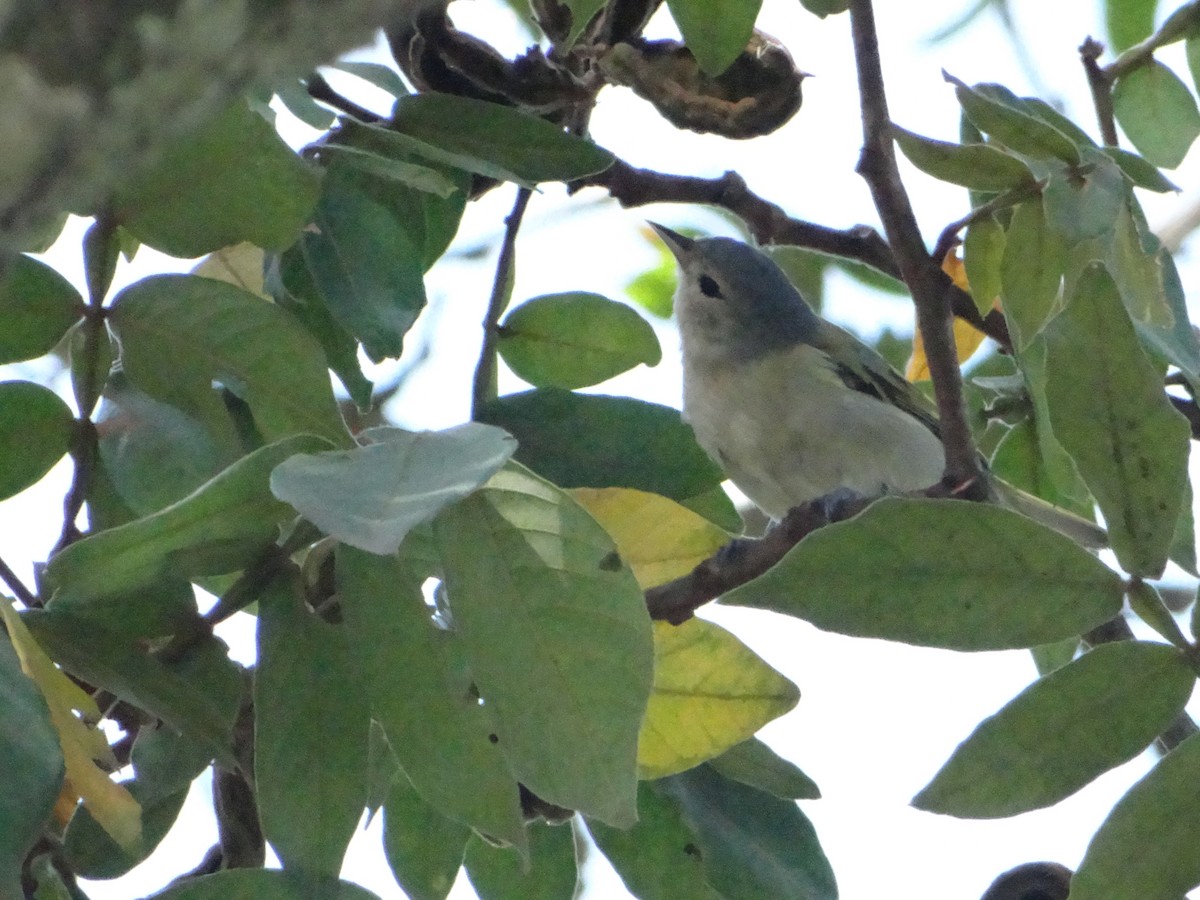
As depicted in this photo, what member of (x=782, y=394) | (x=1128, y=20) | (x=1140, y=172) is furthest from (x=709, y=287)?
(x=1140, y=172)

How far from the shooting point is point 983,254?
126 cm

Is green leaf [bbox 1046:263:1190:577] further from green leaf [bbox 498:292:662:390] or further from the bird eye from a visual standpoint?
the bird eye

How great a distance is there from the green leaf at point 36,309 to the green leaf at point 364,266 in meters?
0.18

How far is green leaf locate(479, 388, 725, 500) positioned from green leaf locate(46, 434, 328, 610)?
0.32 meters

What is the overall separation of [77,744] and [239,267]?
66 cm

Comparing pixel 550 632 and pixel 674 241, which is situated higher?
pixel 674 241

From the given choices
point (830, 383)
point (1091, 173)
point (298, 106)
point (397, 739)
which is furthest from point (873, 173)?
point (830, 383)

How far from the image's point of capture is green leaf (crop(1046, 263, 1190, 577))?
827 millimetres

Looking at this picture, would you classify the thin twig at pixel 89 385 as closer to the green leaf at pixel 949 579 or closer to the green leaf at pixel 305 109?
the green leaf at pixel 305 109

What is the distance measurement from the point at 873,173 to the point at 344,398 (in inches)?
38.7

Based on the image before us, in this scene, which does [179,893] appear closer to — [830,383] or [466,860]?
[466,860]

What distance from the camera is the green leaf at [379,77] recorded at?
4.38 ft

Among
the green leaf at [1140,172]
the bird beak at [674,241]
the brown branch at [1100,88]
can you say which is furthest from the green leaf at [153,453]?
the bird beak at [674,241]

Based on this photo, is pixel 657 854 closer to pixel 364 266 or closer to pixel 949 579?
pixel 949 579
